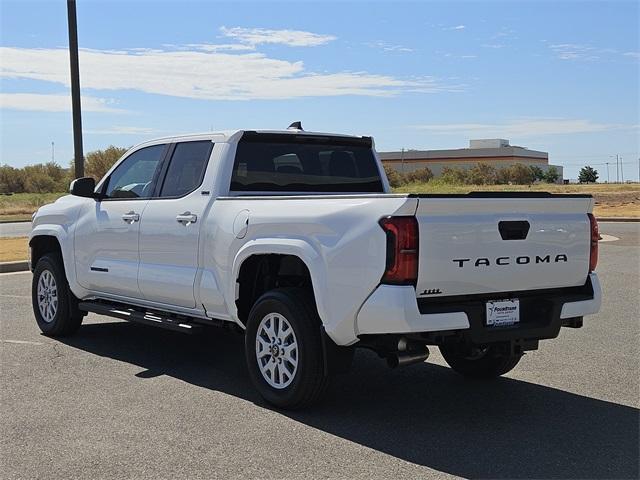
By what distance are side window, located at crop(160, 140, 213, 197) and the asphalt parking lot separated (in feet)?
5.10

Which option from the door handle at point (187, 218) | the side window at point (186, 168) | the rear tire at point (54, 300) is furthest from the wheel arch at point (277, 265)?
the rear tire at point (54, 300)

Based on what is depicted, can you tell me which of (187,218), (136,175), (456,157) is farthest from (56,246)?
(456,157)

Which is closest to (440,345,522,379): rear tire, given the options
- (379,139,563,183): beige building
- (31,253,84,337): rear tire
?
(31,253,84,337): rear tire

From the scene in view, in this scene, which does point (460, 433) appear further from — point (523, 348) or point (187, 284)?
point (187, 284)

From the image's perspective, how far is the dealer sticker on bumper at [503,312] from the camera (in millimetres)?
5191

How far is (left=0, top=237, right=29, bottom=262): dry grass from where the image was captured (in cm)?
1555

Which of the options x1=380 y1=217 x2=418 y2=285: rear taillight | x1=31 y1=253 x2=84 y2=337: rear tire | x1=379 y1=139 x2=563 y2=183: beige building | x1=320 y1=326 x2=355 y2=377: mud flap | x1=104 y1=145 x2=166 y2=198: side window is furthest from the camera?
x1=379 y1=139 x2=563 y2=183: beige building

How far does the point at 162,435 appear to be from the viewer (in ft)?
16.5

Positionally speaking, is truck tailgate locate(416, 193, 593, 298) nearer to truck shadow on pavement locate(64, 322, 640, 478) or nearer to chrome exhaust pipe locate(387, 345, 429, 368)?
chrome exhaust pipe locate(387, 345, 429, 368)

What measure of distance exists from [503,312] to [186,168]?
309cm

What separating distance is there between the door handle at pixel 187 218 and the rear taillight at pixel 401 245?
6.88ft

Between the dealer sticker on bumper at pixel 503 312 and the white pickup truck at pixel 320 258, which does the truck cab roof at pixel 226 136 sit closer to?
the white pickup truck at pixel 320 258

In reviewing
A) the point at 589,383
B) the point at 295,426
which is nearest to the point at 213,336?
the point at 295,426

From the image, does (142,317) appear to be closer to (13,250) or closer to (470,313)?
(470,313)
